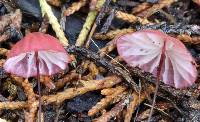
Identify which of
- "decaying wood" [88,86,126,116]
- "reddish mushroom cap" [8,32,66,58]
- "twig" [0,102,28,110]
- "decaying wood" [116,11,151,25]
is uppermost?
"reddish mushroom cap" [8,32,66,58]

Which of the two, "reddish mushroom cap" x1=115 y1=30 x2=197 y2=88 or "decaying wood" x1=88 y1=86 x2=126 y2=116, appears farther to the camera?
"decaying wood" x1=88 y1=86 x2=126 y2=116

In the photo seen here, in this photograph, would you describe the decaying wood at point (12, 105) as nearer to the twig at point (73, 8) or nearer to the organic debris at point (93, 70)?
the organic debris at point (93, 70)

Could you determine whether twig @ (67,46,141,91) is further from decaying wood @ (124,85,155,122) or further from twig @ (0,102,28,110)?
twig @ (0,102,28,110)

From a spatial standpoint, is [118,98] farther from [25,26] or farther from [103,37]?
[25,26]

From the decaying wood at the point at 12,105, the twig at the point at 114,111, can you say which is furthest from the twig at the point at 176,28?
the decaying wood at the point at 12,105

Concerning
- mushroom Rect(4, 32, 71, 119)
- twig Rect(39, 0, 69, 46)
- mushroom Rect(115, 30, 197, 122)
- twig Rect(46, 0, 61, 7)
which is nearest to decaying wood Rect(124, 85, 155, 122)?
mushroom Rect(115, 30, 197, 122)

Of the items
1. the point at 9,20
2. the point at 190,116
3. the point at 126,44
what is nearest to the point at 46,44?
the point at 126,44

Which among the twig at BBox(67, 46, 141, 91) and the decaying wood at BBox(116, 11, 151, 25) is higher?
the decaying wood at BBox(116, 11, 151, 25)

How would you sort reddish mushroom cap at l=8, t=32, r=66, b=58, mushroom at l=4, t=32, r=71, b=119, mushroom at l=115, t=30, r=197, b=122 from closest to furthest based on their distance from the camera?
1. reddish mushroom cap at l=8, t=32, r=66, b=58
2. mushroom at l=115, t=30, r=197, b=122
3. mushroom at l=4, t=32, r=71, b=119

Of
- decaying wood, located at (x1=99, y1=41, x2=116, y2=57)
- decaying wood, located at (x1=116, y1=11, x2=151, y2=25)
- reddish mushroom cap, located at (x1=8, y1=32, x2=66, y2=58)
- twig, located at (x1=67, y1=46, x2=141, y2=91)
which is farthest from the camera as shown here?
decaying wood, located at (x1=116, y1=11, x2=151, y2=25)
